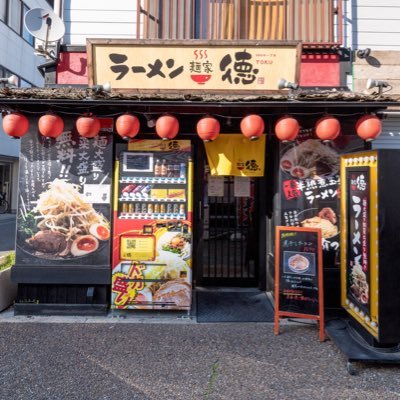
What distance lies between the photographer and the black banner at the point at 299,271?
4906 millimetres

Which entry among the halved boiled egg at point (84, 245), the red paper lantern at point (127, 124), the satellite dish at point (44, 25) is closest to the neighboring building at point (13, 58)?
the satellite dish at point (44, 25)

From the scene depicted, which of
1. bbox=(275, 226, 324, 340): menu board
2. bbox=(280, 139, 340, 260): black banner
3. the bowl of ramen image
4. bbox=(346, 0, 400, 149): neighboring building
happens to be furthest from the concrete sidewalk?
bbox=(346, 0, 400, 149): neighboring building

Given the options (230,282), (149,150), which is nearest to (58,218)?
(149,150)

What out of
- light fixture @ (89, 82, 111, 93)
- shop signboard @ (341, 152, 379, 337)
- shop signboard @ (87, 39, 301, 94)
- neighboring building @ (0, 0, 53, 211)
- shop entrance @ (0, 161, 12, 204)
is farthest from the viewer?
shop entrance @ (0, 161, 12, 204)

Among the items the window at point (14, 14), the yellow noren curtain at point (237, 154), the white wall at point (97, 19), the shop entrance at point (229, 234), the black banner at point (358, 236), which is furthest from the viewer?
the window at point (14, 14)

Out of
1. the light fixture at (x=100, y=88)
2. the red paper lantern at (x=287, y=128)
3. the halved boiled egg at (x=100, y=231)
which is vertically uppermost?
the light fixture at (x=100, y=88)

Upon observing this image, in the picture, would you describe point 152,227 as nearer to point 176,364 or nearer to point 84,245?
point 84,245

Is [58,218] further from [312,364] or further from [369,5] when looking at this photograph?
[369,5]

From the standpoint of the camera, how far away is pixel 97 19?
6.62 m

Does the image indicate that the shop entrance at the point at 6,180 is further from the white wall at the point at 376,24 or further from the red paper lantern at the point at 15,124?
the white wall at the point at 376,24

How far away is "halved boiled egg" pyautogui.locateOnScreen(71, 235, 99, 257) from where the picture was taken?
5582mm

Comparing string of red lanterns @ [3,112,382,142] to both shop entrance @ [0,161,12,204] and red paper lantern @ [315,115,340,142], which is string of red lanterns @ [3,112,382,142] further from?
shop entrance @ [0,161,12,204]

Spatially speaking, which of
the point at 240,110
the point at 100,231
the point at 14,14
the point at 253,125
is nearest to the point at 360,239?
the point at 253,125

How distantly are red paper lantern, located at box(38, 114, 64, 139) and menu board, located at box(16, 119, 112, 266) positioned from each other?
48 cm
